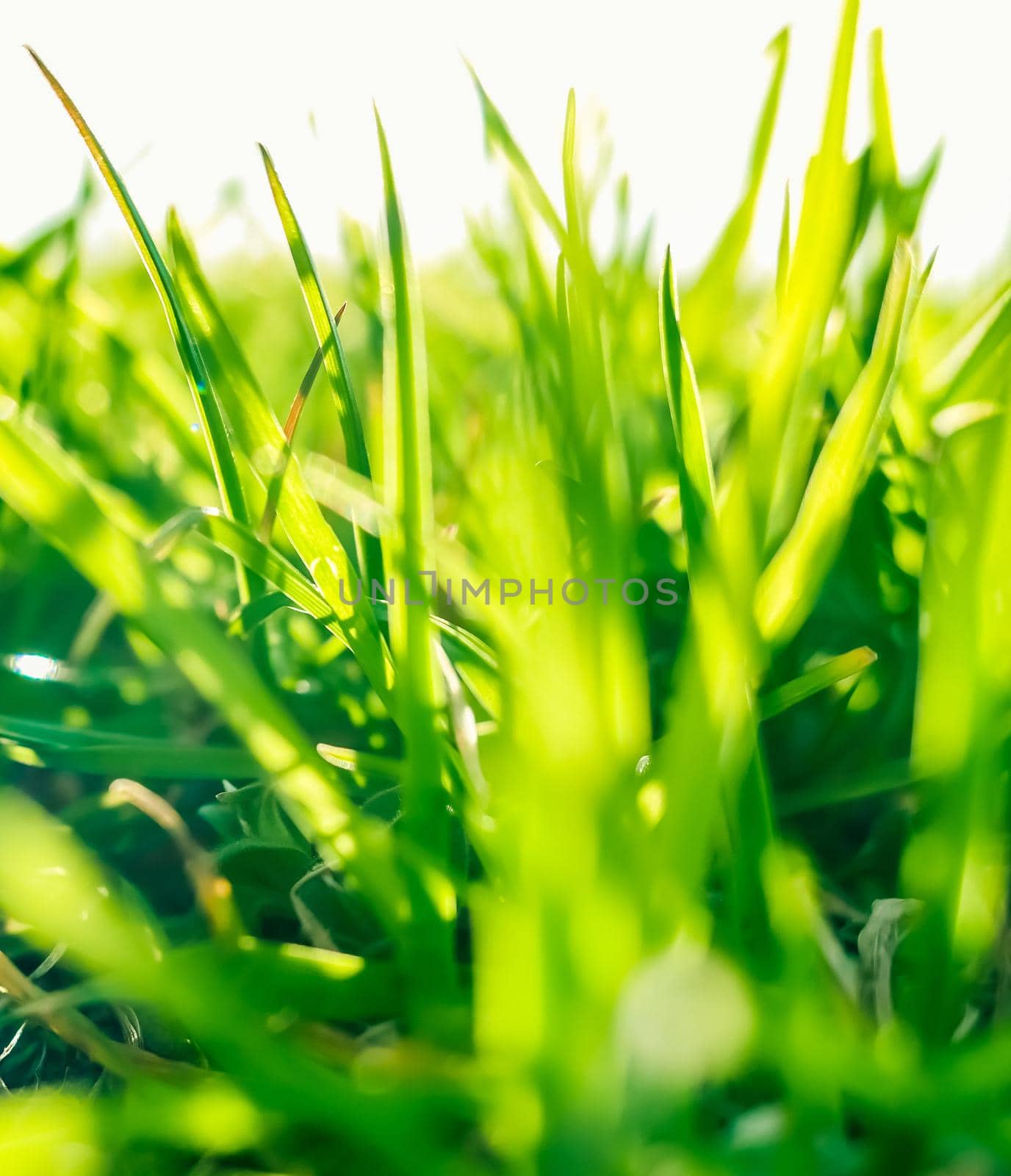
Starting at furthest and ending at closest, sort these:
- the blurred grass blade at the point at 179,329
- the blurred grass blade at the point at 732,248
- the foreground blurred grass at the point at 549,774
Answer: the blurred grass blade at the point at 732,248
the blurred grass blade at the point at 179,329
the foreground blurred grass at the point at 549,774

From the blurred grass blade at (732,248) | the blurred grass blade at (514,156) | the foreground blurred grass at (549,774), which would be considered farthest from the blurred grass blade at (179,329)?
the blurred grass blade at (732,248)

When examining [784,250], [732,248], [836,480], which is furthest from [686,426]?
[732,248]

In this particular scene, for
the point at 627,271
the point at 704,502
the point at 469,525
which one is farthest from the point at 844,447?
the point at 627,271

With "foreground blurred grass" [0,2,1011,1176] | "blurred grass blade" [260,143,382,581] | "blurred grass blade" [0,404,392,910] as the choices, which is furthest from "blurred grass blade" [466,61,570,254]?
"blurred grass blade" [0,404,392,910]

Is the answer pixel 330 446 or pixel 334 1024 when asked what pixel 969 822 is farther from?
pixel 330 446

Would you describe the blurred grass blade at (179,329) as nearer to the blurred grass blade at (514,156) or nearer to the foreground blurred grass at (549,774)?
the foreground blurred grass at (549,774)

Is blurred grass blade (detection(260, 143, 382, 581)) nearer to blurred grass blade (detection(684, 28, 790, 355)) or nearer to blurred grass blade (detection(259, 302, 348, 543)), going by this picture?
blurred grass blade (detection(259, 302, 348, 543))

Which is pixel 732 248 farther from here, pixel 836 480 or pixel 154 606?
pixel 154 606

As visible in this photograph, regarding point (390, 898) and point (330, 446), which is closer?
point (390, 898)

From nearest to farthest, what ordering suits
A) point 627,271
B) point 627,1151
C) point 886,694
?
1. point 627,1151
2. point 886,694
3. point 627,271
